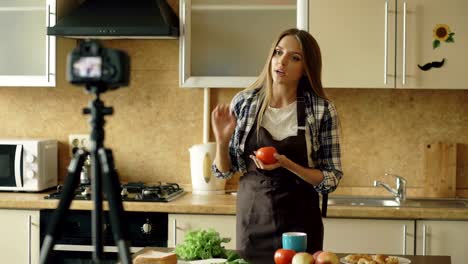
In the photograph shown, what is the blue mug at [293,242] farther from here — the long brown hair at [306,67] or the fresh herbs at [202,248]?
the long brown hair at [306,67]

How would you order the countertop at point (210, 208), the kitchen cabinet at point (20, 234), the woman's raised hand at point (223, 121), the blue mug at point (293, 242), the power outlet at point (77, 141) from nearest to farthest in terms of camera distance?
the blue mug at point (293, 242), the woman's raised hand at point (223, 121), the countertop at point (210, 208), the kitchen cabinet at point (20, 234), the power outlet at point (77, 141)

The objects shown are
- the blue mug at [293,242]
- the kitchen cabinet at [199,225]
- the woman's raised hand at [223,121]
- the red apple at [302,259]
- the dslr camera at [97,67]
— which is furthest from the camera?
the kitchen cabinet at [199,225]

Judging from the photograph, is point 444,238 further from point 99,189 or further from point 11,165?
point 99,189

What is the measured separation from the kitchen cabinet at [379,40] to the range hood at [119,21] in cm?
72

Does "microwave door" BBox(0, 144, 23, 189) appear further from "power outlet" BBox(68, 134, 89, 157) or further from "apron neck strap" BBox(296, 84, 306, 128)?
"apron neck strap" BBox(296, 84, 306, 128)

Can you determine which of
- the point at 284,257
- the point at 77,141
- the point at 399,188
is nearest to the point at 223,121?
the point at 284,257

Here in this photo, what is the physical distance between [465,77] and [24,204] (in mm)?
2155

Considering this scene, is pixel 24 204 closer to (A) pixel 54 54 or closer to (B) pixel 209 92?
(A) pixel 54 54

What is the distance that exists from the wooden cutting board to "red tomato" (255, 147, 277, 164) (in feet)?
5.00

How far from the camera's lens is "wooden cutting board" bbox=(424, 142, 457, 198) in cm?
412

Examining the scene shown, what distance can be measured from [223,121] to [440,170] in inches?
66.4

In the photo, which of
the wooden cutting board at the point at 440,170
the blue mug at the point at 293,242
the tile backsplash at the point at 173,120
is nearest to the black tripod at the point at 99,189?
the blue mug at the point at 293,242

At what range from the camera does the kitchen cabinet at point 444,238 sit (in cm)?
365

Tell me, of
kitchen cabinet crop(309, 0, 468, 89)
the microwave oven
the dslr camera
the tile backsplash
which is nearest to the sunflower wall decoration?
kitchen cabinet crop(309, 0, 468, 89)
